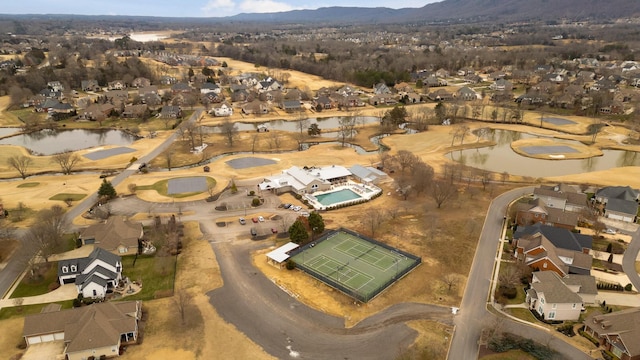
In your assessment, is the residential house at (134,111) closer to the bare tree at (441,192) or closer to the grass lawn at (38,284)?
the grass lawn at (38,284)

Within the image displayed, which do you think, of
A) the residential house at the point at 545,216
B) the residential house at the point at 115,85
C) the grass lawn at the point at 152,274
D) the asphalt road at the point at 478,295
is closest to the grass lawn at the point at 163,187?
the grass lawn at the point at 152,274

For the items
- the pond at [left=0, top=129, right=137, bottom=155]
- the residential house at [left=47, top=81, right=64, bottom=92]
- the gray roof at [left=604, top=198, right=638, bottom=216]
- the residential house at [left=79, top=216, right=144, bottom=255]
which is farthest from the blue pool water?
the residential house at [left=47, top=81, right=64, bottom=92]

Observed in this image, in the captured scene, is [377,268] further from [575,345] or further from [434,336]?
[575,345]

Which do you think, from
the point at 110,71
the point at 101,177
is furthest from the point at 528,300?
the point at 110,71

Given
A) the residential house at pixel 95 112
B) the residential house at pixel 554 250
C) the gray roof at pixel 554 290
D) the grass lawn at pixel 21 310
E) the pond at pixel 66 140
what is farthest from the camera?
the residential house at pixel 95 112

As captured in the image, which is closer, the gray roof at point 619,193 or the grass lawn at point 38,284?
the grass lawn at point 38,284

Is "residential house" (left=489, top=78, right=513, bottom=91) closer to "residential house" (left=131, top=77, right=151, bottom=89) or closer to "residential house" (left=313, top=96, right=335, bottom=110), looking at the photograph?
"residential house" (left=313, top=96, right=335, bottom=110)
